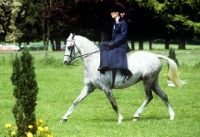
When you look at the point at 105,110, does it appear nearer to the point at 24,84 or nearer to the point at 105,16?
the point at 24,84

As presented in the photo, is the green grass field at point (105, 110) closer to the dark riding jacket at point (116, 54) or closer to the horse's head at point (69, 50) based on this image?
the dark riding jacket at point (116, 54)

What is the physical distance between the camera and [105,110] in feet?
52.5

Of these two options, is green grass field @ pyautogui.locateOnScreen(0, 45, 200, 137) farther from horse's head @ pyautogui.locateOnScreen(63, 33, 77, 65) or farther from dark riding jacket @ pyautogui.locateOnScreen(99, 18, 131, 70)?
horse's head @ pyautogui.locateOnScreen(63, 33, 77, 65)

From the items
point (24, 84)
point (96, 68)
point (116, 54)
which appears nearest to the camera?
point (24, 84)

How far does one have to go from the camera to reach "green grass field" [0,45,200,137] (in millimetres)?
11852

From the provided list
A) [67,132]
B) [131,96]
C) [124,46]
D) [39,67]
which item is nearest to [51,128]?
[67,132]

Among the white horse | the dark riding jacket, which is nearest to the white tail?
the white horse

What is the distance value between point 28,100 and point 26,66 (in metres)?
0.50

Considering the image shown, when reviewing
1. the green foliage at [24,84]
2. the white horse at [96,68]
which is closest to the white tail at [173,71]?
the white horse at [96,68]

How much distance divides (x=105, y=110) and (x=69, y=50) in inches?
120

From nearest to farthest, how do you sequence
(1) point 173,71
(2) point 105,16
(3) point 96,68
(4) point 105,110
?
(3) point 96,68
(1) point 173,71
(4) point 105,110
(2) point 105,16

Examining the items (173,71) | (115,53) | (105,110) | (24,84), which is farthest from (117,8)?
(24,84)

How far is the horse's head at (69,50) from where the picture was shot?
531 inches

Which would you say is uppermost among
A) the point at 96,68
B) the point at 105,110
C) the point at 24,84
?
the point at 24,84
